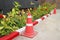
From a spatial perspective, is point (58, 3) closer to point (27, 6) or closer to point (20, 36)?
point (27, 6)

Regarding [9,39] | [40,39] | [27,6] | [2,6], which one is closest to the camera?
[9,39]

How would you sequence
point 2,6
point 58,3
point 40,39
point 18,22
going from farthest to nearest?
point 58,3 < point 2,6 < point 18,22 < point 40,39

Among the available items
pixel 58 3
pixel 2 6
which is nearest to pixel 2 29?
pixel 2 6

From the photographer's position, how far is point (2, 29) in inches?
197

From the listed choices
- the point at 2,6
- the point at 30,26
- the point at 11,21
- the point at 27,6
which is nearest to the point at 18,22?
the point at 11,21

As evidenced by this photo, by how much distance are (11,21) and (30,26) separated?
73cm

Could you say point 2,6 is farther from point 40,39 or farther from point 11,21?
point 40,39

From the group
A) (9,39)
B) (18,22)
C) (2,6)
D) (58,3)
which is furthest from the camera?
(58,3)

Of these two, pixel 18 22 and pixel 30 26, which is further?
pixel 18 22

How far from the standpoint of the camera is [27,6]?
12.3 meters

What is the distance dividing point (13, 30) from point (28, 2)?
7.35 metres

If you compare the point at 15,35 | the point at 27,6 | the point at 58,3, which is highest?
the point at 15,35

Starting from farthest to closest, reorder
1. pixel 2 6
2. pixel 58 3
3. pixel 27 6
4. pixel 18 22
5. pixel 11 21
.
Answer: pixel 58 3 < pixel 27 6 < pixel 2 6 < pixel 18 22 < pixel 11 21

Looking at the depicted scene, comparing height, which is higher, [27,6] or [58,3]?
[27,6]
